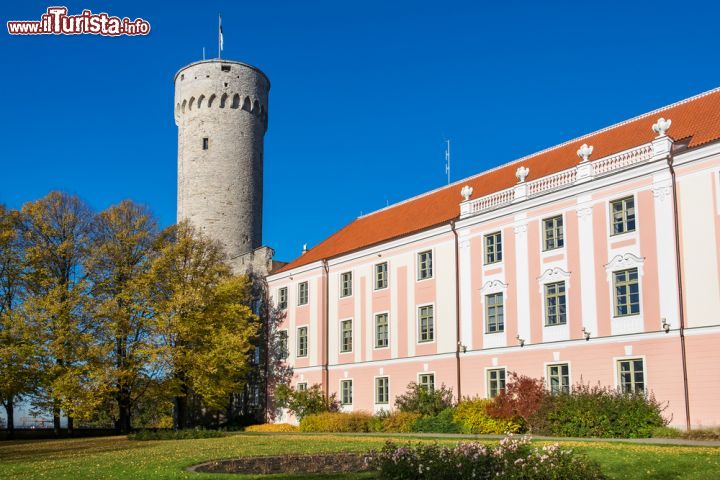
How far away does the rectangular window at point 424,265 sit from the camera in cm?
3591

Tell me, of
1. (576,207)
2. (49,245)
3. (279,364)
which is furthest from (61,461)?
(279,364)

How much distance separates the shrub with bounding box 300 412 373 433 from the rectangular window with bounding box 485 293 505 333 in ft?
22.4

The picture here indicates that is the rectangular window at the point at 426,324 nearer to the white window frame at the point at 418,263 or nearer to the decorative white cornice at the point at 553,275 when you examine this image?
the white window frame at the point at 418,263

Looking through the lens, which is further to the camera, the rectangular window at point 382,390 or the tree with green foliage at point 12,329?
the rectangular window at point 382,390

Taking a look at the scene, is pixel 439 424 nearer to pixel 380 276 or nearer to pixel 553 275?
pixel 553 275

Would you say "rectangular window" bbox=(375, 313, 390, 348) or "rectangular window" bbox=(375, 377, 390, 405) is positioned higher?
"rectangular window" bbox=(375, 313, 390, 348)

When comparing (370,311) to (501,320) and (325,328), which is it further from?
(501,320)

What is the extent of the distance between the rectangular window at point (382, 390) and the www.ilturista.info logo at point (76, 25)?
19.1 m

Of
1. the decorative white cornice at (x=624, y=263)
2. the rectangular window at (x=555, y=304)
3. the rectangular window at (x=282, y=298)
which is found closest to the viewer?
the decorative white cornice at (x=624, y=263)

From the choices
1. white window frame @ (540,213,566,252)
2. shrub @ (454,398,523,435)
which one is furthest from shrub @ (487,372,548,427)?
white window frame @ (540,213,566,252)

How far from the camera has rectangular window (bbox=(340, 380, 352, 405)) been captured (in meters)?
39.8

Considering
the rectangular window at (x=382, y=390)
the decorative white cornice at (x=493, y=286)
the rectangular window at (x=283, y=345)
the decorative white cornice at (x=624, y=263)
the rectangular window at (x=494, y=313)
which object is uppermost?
the decorative white cornice at (x=624, y=263)

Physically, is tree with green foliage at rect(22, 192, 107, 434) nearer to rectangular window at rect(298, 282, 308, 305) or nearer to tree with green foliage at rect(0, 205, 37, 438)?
tree with green foliage at rect(0, 205, 37, 438)

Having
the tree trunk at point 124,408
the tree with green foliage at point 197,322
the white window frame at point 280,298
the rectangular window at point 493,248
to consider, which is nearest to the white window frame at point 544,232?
the rectangular window at point 493,248
